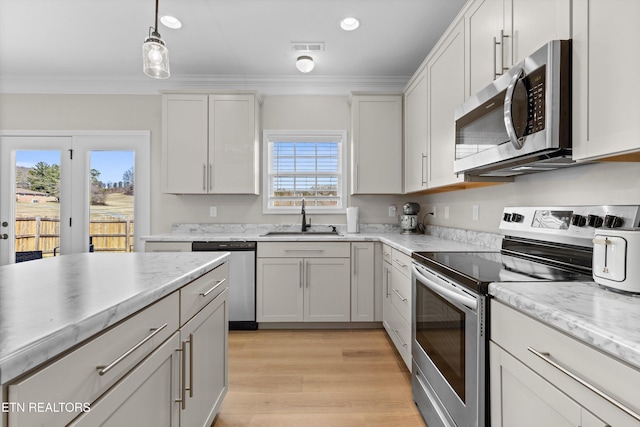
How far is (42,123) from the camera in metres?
3.70

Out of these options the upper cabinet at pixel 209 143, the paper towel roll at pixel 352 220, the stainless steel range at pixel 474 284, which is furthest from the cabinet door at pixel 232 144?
the stainless steel range at pixel 474 284

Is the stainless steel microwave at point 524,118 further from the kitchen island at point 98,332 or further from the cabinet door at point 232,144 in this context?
the cabinet door at point 232,144

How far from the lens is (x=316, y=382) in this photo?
2.15 meters

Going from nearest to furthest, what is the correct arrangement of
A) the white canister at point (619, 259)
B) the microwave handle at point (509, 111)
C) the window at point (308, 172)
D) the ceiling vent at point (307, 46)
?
the white canister at point (619, 259) < the microwave handle at point (509, 111) < the ceiling vent at point (307, 46) < the window at point (308, 172)

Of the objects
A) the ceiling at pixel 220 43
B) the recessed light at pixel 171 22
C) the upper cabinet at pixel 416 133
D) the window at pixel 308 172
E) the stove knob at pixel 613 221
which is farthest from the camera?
the window at pixel 308 172

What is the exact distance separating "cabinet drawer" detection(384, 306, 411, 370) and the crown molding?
8.13ft

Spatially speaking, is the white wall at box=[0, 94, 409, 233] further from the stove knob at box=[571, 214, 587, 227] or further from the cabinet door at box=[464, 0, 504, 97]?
the stove knob at box=[571, 214, 587, 227]

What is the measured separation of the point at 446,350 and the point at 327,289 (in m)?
1.73

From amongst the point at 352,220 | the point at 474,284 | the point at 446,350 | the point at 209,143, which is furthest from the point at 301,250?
the point at 474,284

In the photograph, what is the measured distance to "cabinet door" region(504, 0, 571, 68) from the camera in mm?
1187

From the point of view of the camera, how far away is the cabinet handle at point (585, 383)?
0.62 meters

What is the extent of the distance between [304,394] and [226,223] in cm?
222

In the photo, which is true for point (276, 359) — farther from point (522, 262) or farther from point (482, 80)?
point (482, 80)

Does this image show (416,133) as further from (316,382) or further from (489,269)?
(316,382)
